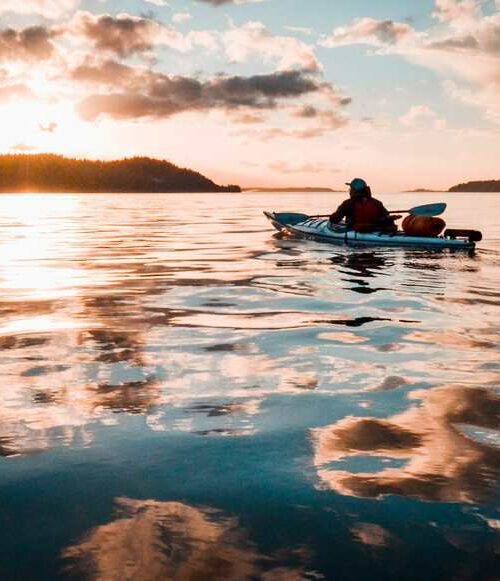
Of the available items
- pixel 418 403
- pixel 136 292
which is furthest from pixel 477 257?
pixel 418 403

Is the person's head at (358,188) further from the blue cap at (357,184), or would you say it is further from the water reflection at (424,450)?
the water reflection at (424,450)

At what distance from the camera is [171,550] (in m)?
3.07

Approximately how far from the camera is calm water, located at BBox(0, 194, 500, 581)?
3088 millimetres

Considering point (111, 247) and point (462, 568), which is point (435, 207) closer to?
point (111, 247)

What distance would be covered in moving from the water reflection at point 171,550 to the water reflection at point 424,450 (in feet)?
2.84

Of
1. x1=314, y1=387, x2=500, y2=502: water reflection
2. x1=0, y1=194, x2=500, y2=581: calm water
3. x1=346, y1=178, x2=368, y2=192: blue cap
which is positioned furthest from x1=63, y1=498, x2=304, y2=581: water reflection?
x1=346, y1=178, x2=368, y2=192: blue cap

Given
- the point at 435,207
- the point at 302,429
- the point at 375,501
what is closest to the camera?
the point at 375,501

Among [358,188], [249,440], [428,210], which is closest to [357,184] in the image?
[358,188]

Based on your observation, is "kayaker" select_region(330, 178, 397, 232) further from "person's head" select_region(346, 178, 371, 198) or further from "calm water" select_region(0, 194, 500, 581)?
"calm water" select_region(0, 194, 500, 581)

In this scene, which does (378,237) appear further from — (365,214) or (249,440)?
(249,440)

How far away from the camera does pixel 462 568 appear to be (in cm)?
295

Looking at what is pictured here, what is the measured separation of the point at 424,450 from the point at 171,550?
6.87 ft

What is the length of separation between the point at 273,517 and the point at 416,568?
2.65ft

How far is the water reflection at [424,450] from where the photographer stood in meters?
3.83
